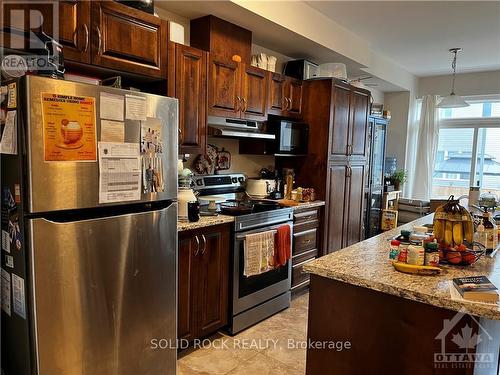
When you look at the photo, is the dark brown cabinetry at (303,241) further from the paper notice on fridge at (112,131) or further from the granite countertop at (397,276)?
the paper notice on fridge at (112,131)

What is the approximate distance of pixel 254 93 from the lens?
316cm

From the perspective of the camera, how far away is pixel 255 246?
8.91ft

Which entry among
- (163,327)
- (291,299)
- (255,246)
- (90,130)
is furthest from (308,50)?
(163,327)

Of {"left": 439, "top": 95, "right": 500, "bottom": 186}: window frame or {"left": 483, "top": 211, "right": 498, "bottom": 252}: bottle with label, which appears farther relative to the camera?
{"left": 439, "top": 95, "right": 500, "bottom": 186}: window frame

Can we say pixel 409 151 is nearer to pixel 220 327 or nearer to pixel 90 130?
pixel 220 327

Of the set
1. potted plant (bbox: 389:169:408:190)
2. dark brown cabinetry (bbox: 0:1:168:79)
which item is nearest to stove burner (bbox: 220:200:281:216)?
dark brown cabinetry (bbox: 0:1:168:79)

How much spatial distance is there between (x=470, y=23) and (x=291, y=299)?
3276 millimetres

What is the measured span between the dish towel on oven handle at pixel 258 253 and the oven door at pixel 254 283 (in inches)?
1.3

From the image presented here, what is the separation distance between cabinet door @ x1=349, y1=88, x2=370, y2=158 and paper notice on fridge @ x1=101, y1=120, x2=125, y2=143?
282 centimetres

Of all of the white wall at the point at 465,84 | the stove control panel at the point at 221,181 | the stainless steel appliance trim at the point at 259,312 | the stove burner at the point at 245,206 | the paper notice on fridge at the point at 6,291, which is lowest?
the stainless steel appliance trim at the point at 259,312

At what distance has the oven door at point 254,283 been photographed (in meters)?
2.63

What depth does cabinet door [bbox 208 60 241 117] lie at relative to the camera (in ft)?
9.09

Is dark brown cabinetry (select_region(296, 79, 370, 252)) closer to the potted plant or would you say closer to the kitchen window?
the potted plant

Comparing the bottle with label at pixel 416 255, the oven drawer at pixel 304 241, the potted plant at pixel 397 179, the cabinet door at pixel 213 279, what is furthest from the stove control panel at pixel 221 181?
the potted plant at pixel 397 179
